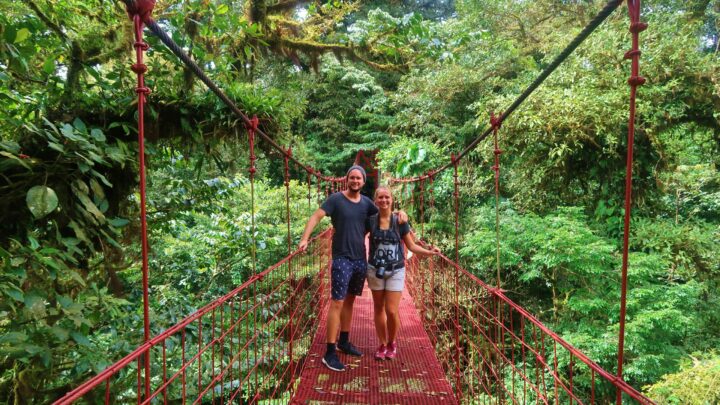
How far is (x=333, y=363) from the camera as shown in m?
1.71

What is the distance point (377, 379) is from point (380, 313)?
0.26 m

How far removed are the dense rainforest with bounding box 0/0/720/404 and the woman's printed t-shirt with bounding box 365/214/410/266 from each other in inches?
28.1

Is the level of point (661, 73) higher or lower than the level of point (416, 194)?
higher

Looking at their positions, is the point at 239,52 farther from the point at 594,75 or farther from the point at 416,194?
the point at 416,194

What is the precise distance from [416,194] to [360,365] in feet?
15.5

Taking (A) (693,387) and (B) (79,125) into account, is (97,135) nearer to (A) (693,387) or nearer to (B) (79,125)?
(B) (79,125)

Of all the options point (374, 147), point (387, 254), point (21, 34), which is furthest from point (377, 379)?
point (374, 147)

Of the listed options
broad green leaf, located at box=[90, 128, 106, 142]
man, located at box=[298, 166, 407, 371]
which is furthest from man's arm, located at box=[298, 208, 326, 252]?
broad green leaf, located at box=[90, 128, 106, 142]

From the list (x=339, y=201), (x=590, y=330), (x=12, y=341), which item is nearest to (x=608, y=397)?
(x=590, y=330)

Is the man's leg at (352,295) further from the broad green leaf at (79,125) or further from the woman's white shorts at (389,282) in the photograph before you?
the broad green leaf at (79,125)

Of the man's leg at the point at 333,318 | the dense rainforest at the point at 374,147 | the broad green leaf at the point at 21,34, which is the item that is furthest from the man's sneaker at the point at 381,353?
the broad green leaf at the point at 21,34

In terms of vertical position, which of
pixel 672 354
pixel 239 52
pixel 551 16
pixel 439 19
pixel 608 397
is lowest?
pixel 608 397

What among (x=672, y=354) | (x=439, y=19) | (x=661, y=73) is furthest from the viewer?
(x=439, y=19)

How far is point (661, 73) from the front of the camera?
161 inches
